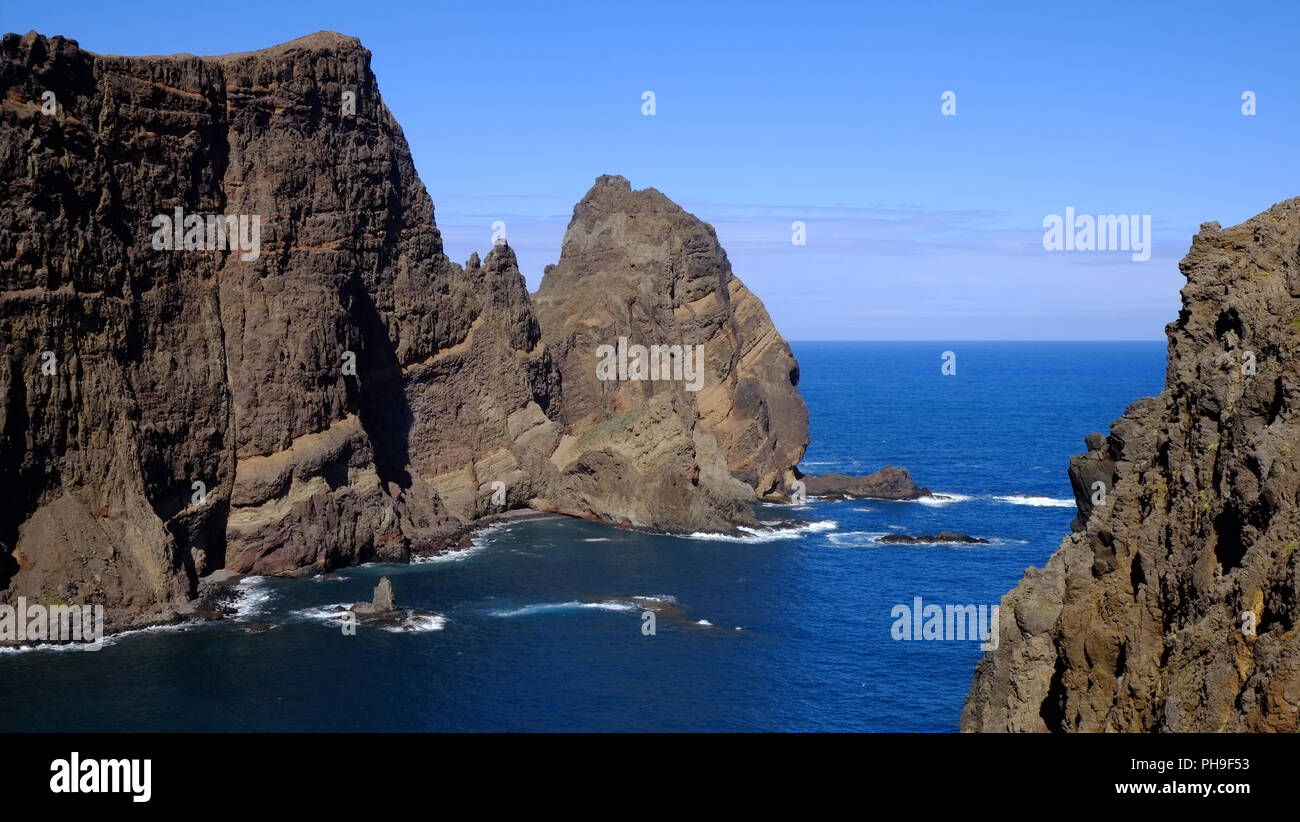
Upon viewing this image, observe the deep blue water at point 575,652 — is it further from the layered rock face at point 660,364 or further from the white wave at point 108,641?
the layered rock face at point 660,364

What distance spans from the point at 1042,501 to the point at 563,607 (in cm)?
7216

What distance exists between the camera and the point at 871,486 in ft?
478

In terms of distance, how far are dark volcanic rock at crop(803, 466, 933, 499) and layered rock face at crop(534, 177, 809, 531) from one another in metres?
4.15

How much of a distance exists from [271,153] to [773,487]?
71113 mm

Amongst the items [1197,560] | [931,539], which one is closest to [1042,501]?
[931,539]

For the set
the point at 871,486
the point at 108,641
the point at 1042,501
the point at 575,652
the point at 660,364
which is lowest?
the point at 575,652

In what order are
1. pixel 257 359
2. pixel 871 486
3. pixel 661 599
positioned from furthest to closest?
pixel 871 486
pixel 257 359
pixel 661 599

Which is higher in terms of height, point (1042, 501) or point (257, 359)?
point (257, 359)

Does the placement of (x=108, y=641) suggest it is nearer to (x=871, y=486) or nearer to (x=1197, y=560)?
(x=1197, y=560)

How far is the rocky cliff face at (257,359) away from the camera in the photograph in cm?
7881

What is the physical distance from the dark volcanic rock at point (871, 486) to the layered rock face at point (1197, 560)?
104070 millimetres

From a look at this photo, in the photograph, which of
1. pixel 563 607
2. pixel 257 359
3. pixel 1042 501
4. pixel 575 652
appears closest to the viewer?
pixel 575 652
